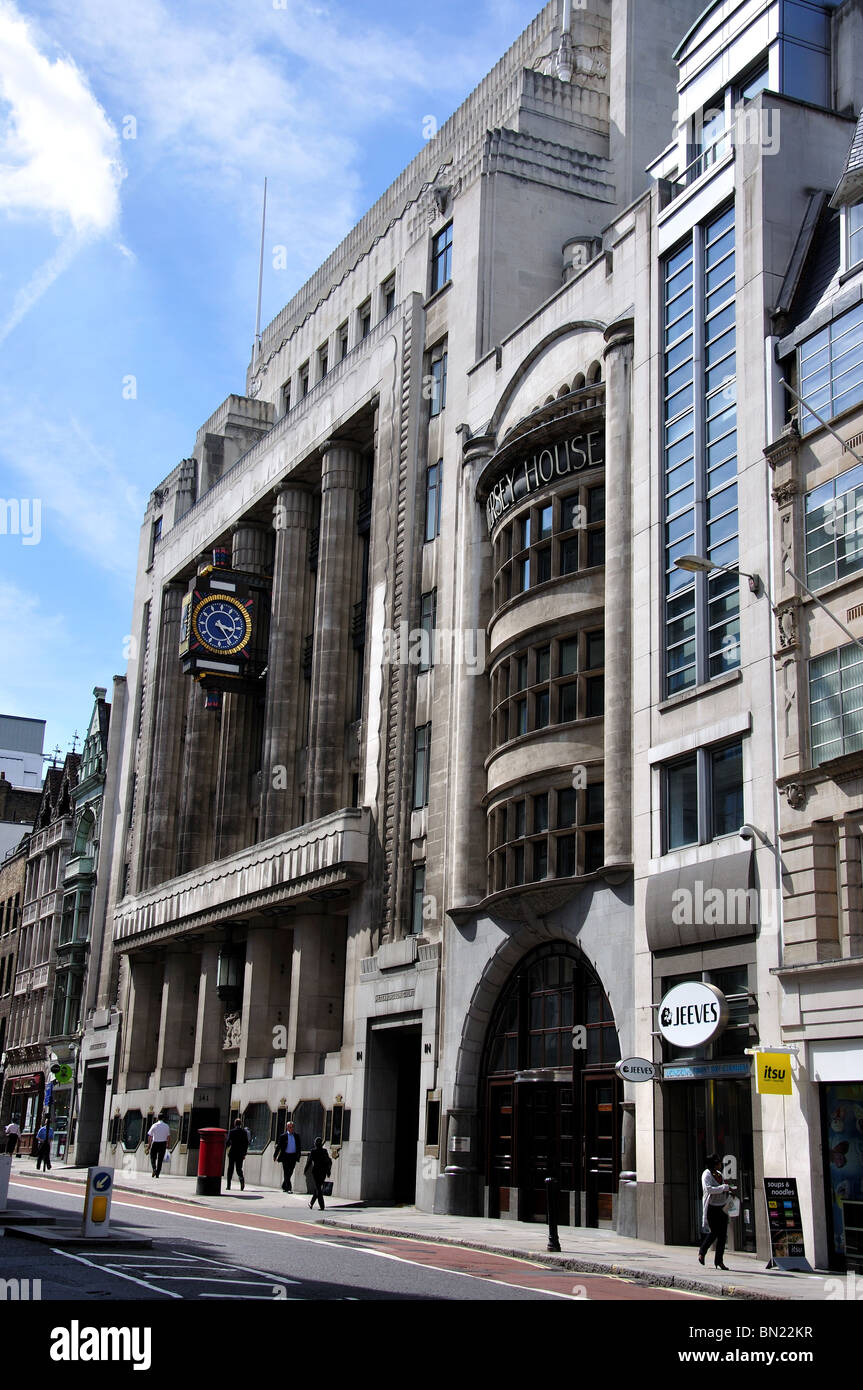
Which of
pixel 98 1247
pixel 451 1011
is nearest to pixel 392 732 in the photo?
pixel 451 1011

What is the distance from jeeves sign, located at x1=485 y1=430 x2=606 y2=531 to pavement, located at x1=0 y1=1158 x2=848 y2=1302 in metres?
17.9

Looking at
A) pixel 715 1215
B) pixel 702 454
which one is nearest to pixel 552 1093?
pixel 715 1215

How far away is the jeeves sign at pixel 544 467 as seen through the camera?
117 feet

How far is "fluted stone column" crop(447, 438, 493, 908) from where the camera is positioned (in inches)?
1489

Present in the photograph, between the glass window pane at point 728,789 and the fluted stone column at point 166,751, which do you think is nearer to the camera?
the glass window pane at point 728,789

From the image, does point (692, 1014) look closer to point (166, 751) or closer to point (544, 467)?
point (544, 467)

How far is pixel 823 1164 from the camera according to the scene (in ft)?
78.8

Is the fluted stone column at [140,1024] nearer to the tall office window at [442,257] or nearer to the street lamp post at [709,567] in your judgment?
the tall office window at [442,257]

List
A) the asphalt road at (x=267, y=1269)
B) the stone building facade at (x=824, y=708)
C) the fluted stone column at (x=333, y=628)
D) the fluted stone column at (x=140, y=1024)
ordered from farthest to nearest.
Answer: the fluted stone column at (x=140, y=1024) < the fluted stone column at (x=333, y=628) < the stone building facade at (x=824, y=708) < the asphalt road at (x=267, y=1269)

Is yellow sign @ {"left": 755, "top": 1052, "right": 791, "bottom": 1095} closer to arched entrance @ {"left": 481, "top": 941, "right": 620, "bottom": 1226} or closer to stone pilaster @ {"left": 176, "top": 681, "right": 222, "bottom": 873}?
arched entrance @ {"left": 481, "top": 941, "right": 620, "bottom": 1226}

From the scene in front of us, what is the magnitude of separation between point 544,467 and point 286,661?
2050 cm

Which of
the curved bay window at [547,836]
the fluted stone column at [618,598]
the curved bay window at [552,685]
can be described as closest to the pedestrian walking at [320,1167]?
the curved bay window at [547,836]

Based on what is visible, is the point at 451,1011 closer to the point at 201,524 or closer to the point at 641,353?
the point at 641,353

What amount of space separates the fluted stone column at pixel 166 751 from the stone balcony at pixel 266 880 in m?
2.87
